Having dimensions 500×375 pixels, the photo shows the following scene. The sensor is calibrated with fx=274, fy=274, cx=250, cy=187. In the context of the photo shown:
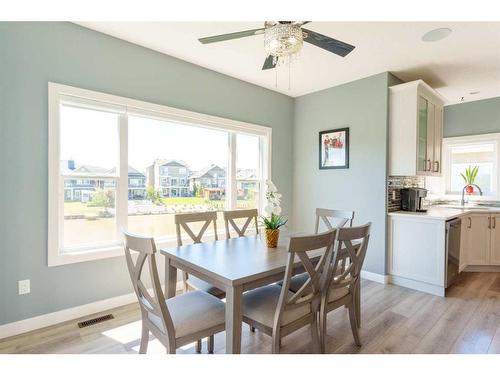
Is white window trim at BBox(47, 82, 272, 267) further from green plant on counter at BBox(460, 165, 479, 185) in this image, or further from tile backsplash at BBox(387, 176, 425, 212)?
green plant on counter at BBox(460, 165, 479, 185)

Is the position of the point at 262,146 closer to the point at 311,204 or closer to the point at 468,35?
the point at 311,204

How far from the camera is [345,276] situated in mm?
2014

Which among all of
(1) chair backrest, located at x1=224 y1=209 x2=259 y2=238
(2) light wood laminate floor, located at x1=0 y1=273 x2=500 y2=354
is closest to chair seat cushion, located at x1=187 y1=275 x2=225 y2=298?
(2) light wood laminate floor, located at x1=0 y1=273 x2=500 y2=354

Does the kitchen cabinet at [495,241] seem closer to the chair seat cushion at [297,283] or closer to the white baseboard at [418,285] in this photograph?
the white baseboard at [418,285]

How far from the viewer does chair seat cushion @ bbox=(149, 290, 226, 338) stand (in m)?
1.61

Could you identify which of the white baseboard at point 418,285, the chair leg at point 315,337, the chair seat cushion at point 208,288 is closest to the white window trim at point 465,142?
the white baseboard at point 418,285

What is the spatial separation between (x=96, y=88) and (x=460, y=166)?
18.9 ft

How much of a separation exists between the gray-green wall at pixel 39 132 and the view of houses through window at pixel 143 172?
0.77ft

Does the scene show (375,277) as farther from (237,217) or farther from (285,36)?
(285,36)

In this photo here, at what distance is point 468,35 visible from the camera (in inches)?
103

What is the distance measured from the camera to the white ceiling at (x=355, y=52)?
8.28ft

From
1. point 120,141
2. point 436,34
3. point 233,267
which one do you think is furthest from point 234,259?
point 436,34

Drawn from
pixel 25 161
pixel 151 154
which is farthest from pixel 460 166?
pixel 25 161

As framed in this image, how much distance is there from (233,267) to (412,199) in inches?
119
